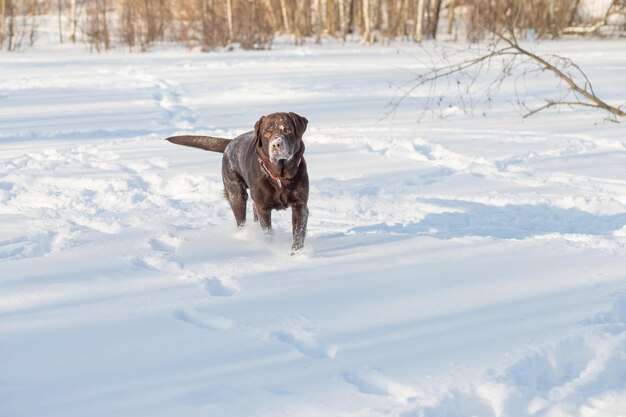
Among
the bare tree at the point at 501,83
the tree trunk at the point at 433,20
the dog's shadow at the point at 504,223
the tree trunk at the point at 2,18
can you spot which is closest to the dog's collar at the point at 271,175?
the dog's shadow at the point at 504,223

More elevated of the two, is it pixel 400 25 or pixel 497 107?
pixel 400 25

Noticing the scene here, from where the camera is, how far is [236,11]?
2536cm

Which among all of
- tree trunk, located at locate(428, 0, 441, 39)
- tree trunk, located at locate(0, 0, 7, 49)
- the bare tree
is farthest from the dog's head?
tree trunk, located at locate(428, 0, 441, 39)

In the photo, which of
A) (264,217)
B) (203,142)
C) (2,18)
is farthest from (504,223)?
(2,18)

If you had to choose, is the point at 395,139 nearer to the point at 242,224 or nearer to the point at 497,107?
the point at 497,107

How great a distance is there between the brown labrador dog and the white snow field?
265 millimetres

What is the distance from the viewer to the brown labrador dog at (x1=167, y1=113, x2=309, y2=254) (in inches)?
157

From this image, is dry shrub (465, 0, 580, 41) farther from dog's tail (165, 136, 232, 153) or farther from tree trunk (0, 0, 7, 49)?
dog's tail (165, 136, 232, 153)

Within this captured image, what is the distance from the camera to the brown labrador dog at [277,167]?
398cm

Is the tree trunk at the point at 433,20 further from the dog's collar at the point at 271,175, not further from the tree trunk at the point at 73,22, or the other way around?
the dog's collar at the point at 271,175

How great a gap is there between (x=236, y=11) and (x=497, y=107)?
662 inches

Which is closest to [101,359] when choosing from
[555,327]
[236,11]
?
[555,327]

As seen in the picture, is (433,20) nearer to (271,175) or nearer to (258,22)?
(258,22)

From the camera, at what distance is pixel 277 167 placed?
4.04m
